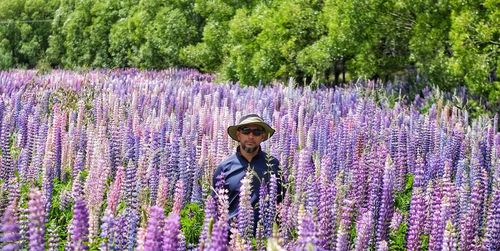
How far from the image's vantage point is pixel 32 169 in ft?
20.2

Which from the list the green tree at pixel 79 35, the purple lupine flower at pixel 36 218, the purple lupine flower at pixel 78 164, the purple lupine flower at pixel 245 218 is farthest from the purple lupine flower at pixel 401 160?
Answer: the green tree at pixel 79 35

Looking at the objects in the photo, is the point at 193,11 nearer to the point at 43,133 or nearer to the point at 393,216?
the point at 43,133

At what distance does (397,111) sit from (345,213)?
607 cm

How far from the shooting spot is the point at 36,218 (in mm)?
2336

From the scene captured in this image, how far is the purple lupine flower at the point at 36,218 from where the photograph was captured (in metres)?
2.27

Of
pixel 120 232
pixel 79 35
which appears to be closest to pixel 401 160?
pixel 120 232

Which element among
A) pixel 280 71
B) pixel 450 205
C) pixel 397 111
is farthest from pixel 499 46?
pixel 450 205

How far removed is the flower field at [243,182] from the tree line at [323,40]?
2.20 m

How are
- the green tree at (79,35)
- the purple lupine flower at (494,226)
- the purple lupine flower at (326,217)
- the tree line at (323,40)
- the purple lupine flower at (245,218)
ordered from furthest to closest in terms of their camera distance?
1. the green tree at (79,35)
2. the tree line at (323,40)
3. the purple lupine flower at (494,226)
4. the purple lupine flower at (245,218)
5. the purple lupine flower at (326,217)

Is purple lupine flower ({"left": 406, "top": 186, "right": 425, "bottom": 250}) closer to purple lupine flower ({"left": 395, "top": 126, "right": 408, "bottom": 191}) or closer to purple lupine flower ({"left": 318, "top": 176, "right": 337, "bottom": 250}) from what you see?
purple lupine flower ({"left": 318, "top": 176, "right": 337, "bottom": 250})

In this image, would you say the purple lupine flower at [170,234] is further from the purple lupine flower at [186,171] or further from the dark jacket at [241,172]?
the purple lupine flower at [186,171]

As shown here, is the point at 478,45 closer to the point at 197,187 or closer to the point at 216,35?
the point at 197,187

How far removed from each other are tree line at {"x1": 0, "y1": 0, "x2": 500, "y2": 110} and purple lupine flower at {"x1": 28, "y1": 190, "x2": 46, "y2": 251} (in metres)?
9.62

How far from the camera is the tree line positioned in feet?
37.5
